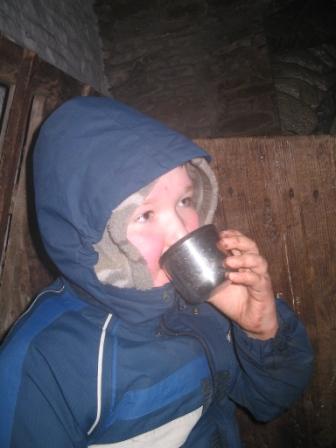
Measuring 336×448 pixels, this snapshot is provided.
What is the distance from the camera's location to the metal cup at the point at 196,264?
108 centimetres

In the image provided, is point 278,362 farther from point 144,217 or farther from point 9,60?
point 9,60

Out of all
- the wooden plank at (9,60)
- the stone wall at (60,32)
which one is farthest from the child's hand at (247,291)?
the stone wall at (60,32)

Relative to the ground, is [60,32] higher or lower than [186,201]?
higher

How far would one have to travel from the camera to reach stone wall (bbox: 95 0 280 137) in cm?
347

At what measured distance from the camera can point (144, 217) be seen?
3.86 ft

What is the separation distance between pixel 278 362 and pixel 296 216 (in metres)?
0.76

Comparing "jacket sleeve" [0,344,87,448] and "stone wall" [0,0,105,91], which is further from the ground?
"stone wall" [0,0,105,91]

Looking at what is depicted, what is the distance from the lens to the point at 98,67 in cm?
376

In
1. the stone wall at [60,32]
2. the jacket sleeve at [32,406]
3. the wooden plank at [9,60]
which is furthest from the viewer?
the stone wall at [60,32]

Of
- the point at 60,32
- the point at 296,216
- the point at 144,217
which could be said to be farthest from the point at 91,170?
the point at 60,32

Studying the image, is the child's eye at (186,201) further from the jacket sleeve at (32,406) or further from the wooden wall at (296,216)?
the jacket sleeve at (32,406)

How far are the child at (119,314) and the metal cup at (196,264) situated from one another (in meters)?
0.06

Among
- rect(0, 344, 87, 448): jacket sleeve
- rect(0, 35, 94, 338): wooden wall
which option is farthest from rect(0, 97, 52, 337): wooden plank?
rect(0, 344, 87, 448): jacket sleeve

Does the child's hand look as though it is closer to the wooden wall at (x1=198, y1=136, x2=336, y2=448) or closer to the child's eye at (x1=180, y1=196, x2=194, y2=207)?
the child's eye at (x1=180, y1=196, x2=194, y2=207)
